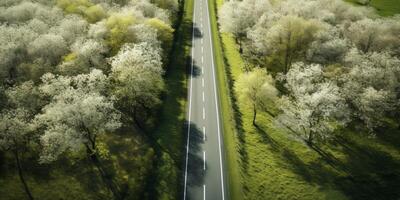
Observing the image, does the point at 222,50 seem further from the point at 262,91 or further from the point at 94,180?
the point at 94,180

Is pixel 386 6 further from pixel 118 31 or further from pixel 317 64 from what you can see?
pixel 118 31

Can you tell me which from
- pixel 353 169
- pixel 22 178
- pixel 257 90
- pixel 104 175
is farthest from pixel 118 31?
pixel 353 169

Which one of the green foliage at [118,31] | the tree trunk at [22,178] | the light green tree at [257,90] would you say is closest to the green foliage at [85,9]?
the green foliage at [118,31]

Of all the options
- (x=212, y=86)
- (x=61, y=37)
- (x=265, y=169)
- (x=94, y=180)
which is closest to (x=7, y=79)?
(x=61, y=37)

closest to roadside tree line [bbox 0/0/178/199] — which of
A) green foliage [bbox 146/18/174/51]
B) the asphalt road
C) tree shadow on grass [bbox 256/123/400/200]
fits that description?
green foliage [bbox 146/18/174/51]

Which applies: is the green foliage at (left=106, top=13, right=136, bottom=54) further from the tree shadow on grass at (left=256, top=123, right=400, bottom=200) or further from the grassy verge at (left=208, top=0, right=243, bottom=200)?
the tree shadow on grass at (left=256, top=123, right=400, bottom=200)

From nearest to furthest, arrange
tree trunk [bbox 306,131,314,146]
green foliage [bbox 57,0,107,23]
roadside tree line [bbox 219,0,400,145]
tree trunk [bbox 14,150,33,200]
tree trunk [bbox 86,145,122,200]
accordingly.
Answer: tree trunk [bbox 14,150,33,200] < tree trunk [bbox 86,145,122,200] < tree trunk [bbox 306,131,314,146] < roadside tree line [bbox 219,0,400,145] < green foliage [bbox 57,0,107,23]
